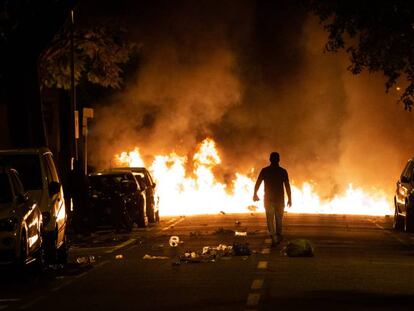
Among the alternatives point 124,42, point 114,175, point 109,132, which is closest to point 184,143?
point 109,132

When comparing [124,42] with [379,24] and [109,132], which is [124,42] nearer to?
[379,24]

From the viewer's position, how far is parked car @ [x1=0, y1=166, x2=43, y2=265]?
53.3ft

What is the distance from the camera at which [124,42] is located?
3541 cm

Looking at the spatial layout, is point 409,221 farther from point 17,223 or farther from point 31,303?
point 31,303

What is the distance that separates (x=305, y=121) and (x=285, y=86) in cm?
247

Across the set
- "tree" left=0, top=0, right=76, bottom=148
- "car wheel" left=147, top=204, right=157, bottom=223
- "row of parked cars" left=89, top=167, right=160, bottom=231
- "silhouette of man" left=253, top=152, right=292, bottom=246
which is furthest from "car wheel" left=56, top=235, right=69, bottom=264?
"car wheel" left=147, top=204, right=157, bottom=223

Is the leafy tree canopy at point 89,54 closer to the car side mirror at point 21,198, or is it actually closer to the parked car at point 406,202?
the parked car at point 406,202

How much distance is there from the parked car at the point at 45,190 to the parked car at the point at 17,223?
589mm

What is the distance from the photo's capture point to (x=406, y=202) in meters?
27.6

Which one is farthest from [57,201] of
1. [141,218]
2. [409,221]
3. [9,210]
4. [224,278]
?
[141,218]

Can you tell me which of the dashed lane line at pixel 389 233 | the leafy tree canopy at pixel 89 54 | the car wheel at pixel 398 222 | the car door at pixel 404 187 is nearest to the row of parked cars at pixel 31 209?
the dashed lane line at pixel 389 233

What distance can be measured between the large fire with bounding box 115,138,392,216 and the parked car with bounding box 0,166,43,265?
2747 centimetres

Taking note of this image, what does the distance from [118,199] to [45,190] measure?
35.7 ft

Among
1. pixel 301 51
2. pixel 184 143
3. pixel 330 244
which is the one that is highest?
pixel 301 51
